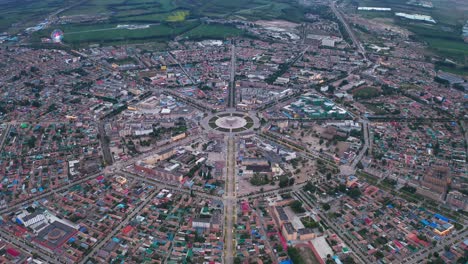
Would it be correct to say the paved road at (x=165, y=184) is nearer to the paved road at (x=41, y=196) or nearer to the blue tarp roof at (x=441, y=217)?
the paved road at (x=41, y=196)

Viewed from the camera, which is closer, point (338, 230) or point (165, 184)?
point (338, 230)

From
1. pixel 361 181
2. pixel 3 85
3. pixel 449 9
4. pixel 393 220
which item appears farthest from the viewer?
pixel 449 9

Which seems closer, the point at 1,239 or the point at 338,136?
the point at 1,239

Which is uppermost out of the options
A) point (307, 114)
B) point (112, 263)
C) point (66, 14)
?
point (66, 14)

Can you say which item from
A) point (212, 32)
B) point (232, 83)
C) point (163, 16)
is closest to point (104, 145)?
point (232, 83)

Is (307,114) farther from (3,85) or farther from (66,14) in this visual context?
(66,14)

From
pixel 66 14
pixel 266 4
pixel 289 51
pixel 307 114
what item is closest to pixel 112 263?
pixel 307 114

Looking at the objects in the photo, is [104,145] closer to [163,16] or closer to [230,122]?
[230,122]

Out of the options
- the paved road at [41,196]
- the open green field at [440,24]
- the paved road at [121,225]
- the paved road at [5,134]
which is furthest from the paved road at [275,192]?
the open green field at [440,24]
